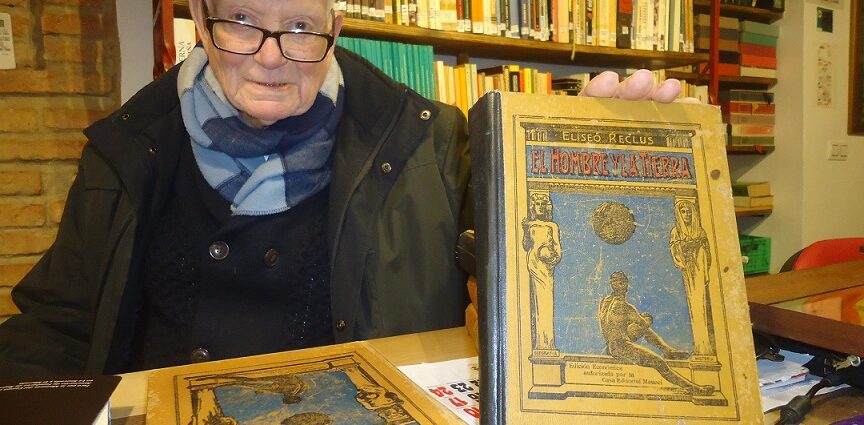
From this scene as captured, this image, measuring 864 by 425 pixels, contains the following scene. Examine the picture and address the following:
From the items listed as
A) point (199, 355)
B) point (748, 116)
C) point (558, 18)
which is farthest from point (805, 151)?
point (199, 355)

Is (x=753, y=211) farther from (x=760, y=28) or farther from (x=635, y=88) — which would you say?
(x=635, y=88)

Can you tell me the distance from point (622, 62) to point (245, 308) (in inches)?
82.8

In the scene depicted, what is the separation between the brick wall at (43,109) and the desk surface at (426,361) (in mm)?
1400

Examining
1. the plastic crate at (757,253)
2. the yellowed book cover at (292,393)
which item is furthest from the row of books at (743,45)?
the yellowed book cover at (292,393)

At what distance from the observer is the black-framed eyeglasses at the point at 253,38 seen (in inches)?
37.4

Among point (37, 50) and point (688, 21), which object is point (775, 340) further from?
point (688, 21)

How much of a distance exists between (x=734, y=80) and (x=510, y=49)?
1617 mm

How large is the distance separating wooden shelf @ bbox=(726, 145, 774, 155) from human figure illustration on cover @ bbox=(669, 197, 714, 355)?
2.98 metres

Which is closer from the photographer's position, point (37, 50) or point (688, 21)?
point (37, 50)

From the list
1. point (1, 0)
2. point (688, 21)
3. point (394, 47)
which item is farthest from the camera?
point (688, 21)

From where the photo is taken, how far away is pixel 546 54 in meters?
2.29

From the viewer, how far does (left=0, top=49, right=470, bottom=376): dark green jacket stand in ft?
3.19

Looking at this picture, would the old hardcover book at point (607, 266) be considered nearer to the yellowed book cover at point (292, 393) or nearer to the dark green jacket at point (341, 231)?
the yellowed book cover at point (292, 393)

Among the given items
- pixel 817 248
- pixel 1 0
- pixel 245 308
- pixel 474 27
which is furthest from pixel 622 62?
pixel 1 0
